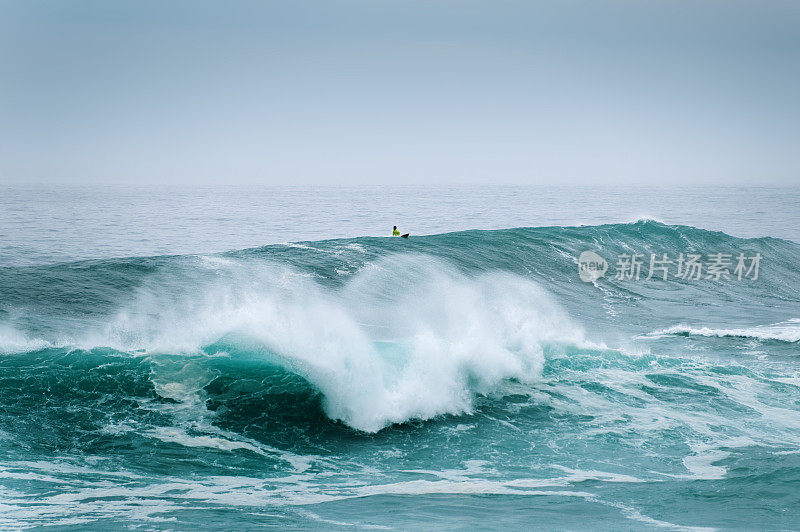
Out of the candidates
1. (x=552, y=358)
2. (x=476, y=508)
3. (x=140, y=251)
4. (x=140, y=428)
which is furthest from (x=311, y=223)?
(x=476, y=508)

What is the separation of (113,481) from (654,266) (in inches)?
886

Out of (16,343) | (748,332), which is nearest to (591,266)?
(748,332)

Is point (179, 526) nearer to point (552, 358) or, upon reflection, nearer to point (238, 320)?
point (238, 320)

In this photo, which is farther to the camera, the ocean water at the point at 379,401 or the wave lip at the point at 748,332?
the wave lip at the point at 748,332

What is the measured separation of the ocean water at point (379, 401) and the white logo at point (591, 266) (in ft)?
7.07

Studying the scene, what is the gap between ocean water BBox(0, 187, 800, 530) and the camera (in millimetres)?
7762

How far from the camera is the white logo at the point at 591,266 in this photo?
77.5 ft

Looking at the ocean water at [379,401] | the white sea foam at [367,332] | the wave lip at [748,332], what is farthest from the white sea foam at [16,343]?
the wave lip at [748,332]

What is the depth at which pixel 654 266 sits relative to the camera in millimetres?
26094

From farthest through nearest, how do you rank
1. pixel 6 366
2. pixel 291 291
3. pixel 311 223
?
pixel 311 223, pixel 291 291, pixel 6 366

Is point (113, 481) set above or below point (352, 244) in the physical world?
below
